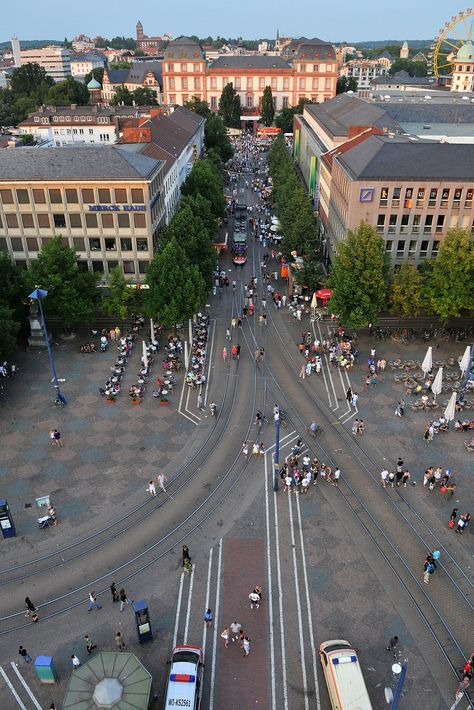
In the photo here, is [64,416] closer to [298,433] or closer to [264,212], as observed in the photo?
[298,433]

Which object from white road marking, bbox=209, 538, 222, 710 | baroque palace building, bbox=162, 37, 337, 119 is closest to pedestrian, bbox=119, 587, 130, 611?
white road marking, bbox=209, 538, 222, 710

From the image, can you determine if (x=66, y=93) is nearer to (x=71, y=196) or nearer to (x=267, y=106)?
(x=267, y=106)

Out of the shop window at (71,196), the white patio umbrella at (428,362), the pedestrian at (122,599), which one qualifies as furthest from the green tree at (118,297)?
the pedestrian at (122,599)

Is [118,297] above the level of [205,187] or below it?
below

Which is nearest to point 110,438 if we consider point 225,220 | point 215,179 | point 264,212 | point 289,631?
point 289,631

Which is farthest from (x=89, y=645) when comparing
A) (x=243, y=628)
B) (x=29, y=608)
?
(x=243, y=628)

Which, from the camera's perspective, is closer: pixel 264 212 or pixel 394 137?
pixel 394 137
